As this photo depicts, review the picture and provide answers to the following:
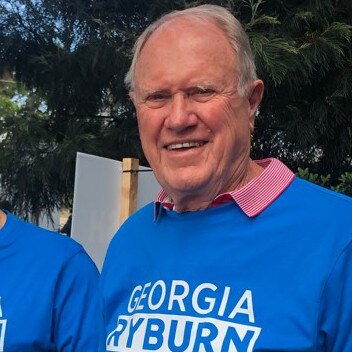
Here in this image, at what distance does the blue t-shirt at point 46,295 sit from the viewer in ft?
5.88

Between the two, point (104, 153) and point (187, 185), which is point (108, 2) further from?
point (187, 185)

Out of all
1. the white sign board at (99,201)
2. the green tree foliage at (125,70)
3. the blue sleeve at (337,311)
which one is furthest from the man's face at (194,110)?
the green tree foliage at (125,70)

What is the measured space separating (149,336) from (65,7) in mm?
3055

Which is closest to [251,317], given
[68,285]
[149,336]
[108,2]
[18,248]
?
[149,336]

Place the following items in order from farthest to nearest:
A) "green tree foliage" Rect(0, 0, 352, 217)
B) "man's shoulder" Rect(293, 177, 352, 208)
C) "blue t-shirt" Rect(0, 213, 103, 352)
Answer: "green tree foliage" Rect(0, 0, 352, 217) → "blue t-shirt" Rect(0, 213, 103, 352) → "man's shoulder" Rect(293, 177, 352, 208)

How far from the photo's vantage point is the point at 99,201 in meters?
3.70

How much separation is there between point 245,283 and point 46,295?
588 millimetres

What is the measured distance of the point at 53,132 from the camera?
4398 mm

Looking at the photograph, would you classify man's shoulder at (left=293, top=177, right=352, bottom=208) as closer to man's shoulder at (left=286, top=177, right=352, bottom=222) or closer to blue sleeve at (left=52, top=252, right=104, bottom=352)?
man's shoulder at (left=286, top=177, right=352, bottom=222)

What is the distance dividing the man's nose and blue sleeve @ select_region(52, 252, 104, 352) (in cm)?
53

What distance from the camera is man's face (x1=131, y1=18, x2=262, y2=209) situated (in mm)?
1613

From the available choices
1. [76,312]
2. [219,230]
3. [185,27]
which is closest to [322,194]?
[219,230]

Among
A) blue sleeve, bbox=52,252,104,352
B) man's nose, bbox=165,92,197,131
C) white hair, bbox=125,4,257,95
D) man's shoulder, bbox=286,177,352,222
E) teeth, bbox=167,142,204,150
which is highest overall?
white hair, bbox=125,4,257,95

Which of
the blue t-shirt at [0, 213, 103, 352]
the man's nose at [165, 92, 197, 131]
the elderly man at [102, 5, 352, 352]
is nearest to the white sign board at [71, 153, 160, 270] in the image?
the blue t-shirt at [0, 213, 103, 352]
